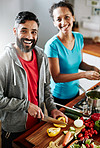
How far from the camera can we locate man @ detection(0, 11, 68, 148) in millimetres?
1267

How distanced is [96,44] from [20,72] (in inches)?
97.1

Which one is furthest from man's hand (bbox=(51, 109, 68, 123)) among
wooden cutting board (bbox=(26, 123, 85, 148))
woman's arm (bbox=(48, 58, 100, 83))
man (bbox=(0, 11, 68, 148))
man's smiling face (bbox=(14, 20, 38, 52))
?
man's smiling face (bbox=(14, 20, 38, 52))

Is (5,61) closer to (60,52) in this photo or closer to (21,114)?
(21,114)

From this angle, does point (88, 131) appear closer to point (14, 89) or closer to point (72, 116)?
point (72, 116)

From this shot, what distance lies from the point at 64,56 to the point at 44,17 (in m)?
1.18

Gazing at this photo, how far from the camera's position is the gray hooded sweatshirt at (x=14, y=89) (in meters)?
1.26

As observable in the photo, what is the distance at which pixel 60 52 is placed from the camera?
68.2 inches

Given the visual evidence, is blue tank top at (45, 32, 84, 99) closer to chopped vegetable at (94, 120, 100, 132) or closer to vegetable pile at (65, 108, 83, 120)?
vegetable pile at (65, 108, 83, 120)

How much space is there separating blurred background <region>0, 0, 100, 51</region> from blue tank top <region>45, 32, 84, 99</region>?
524 millimetres

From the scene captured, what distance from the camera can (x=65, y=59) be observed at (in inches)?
69.0

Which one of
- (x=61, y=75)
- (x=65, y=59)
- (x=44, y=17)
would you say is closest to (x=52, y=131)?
(x=61, y=75)

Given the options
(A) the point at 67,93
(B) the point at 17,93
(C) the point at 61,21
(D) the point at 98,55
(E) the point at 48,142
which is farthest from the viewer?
(D) the point at 98,55

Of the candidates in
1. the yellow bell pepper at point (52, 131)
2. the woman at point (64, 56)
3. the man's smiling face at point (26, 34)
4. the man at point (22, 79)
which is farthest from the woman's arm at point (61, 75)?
the yellow bell pepper at point (52, 131)

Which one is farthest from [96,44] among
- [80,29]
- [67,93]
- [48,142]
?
[48,142]
